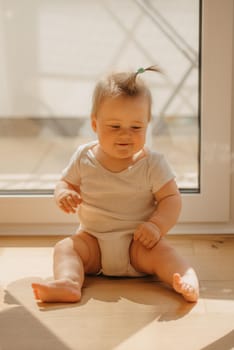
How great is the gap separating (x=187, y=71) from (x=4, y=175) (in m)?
0.54

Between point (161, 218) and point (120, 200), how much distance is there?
94mm

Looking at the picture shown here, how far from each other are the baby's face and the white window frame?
274 millimetres

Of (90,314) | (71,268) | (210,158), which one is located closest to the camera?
(90,314)

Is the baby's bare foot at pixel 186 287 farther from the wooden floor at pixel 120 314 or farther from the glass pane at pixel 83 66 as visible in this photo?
the glass pane at pixel 83 66

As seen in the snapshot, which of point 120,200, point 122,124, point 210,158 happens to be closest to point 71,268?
point 120,200

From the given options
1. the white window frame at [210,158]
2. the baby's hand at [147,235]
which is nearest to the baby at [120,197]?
the baby's hand at [147,235]

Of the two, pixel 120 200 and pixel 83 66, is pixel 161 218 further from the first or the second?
pixel 83 66

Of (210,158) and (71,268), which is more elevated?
(210,158)

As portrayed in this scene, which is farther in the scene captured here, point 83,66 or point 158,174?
point 83,66

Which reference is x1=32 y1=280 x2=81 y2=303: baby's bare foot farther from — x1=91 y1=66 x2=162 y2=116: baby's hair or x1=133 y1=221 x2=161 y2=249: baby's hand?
x1=91 y1=66 x2=162 y2=116: baby's hair

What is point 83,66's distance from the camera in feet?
4.65

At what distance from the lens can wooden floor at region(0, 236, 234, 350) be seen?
2.86 ft

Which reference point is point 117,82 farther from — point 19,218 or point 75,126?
point 19,218

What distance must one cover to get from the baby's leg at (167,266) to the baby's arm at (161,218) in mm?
21
